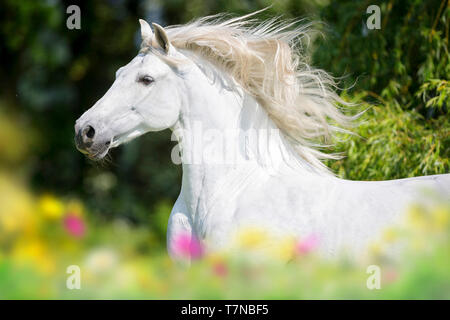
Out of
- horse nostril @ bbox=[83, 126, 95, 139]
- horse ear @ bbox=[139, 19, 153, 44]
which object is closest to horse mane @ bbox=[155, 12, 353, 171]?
horse ear @ bbox=[139, 19, 153, 44]

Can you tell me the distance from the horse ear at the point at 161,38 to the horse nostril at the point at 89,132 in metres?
0.51

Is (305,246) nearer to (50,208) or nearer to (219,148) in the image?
(50,208)

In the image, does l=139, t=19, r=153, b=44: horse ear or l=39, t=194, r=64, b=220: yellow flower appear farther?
l=139, t=19, r=153, b=44: horse ear

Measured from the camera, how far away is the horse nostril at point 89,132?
97.1 inches

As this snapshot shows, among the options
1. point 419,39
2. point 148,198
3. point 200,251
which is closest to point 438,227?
point 200,251

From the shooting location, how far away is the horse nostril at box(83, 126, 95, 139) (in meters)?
2.47

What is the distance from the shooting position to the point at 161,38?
8.49ft

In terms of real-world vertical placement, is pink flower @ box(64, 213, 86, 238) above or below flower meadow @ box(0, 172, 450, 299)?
above

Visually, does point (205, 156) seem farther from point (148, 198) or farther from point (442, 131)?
point (148, 198)

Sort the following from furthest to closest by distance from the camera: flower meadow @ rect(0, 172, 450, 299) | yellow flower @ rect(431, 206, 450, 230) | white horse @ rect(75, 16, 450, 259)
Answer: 1. white horse @ rect(75, 16, 450, 259)
2. yellow flower @ rect(431, 206, 450, 230)
3. flower meadow @ rect(0, 172, 450, 299)

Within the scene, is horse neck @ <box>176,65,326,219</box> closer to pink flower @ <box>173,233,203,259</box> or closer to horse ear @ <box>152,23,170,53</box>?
horse ear @ <box>152,23,170,53</box>

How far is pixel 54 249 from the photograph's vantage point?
2.64ft

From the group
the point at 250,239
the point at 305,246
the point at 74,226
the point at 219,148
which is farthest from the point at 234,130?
the point at 74,226

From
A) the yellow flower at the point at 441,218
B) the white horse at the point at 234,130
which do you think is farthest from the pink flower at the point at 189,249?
the white horse at the point at 234,130
